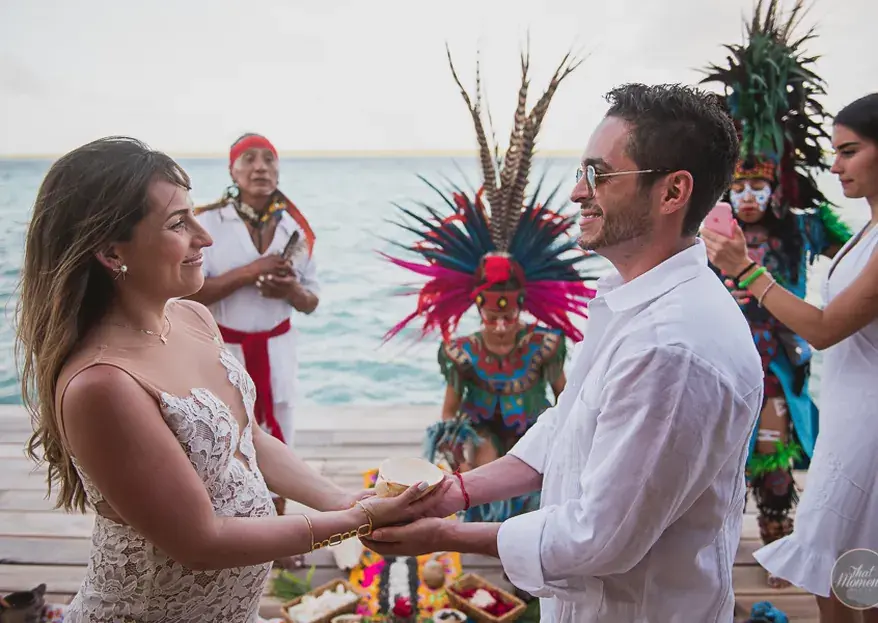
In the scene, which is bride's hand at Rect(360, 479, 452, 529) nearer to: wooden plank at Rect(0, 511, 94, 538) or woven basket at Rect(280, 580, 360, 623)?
woven basket at Rect(280, 580, 360, 623)

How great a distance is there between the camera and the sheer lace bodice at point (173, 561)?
4.14 feet

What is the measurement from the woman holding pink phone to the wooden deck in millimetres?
791

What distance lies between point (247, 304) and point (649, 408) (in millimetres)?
2386

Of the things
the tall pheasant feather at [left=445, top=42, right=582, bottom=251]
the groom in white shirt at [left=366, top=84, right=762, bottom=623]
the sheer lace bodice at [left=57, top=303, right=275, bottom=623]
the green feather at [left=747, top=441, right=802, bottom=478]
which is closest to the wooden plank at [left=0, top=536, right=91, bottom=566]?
the sheer lace bodice at [left=57, top=303, right=275, bottom=623]

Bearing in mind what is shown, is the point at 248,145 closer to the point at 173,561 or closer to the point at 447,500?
the point at 447,500

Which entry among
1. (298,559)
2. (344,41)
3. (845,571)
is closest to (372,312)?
(344,41)

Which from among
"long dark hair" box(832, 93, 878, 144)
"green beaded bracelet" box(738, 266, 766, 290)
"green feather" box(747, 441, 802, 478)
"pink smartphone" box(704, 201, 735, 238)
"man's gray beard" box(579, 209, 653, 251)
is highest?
"long dark hair" box(832, 93, 878, 144)

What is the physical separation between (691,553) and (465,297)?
1.83 meters

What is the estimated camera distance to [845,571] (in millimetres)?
1973

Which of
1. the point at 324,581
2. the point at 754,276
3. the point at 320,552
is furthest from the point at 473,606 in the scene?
the point at 754,276

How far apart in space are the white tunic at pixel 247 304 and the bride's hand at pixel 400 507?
5.66 ft

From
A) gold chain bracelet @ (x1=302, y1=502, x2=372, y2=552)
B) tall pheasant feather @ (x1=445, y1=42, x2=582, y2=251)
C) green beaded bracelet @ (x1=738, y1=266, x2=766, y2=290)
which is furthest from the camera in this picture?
tall pheasant feather @ (x1=445, y1=42, x2=582, y2=251)

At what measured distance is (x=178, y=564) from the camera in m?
1.30

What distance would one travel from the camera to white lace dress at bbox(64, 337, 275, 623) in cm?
128
